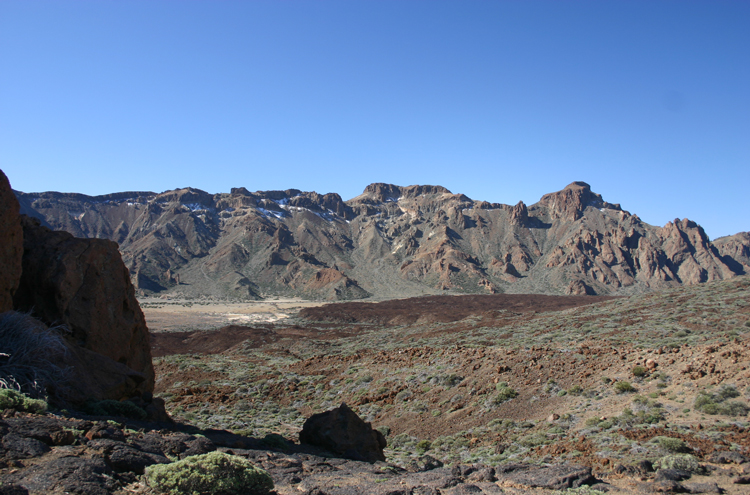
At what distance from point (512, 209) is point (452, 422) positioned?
161431 millimetres

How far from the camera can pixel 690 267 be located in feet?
442

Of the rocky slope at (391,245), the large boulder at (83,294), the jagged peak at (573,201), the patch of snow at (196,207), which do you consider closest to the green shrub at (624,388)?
the large boulder at (83,294)

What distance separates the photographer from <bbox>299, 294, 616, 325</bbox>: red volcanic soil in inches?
2518

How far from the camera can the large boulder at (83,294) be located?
43.8 ft

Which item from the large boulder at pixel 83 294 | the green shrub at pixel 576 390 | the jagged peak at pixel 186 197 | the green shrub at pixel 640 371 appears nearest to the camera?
the large boulder at pixel 83 294

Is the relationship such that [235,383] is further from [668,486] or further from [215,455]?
[668,486]

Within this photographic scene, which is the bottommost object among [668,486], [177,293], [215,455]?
[177,293]

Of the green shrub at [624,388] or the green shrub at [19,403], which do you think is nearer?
the green shrub at [19,403]

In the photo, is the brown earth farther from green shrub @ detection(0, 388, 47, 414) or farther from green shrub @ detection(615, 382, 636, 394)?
green shrub @ detection(0, 388, 47, 414)

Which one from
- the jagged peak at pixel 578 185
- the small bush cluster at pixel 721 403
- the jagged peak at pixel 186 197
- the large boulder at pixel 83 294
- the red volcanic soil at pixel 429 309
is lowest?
the red volcanic soil at pixel 429 309

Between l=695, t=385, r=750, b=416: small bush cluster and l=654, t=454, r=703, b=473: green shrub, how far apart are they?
3679 mm

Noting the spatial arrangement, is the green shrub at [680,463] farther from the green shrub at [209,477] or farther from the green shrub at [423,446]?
the green shrub at [209,477]

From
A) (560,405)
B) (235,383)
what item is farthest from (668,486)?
(235,383)

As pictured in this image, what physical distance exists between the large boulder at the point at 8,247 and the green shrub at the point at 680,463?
16.7 meters
